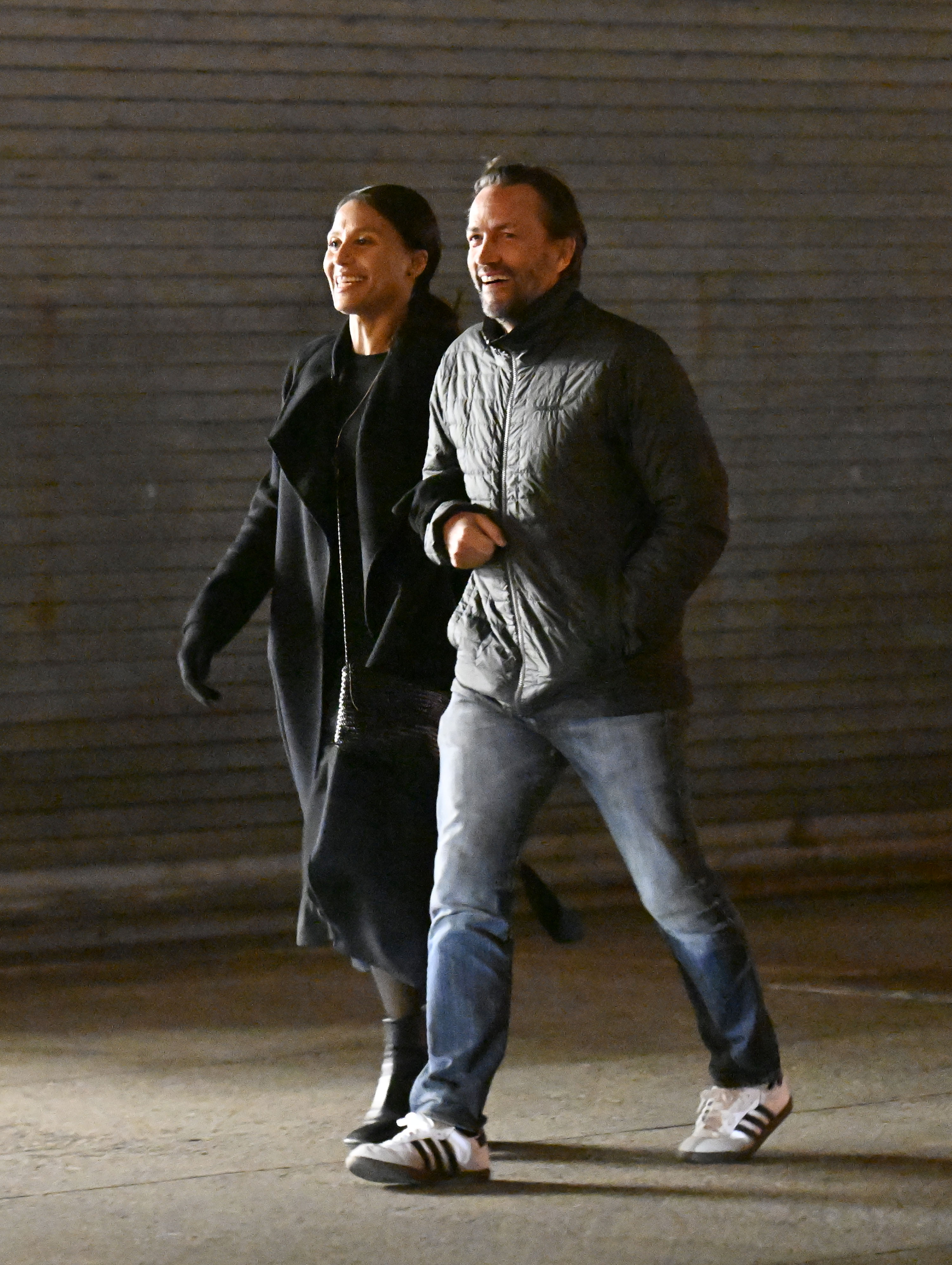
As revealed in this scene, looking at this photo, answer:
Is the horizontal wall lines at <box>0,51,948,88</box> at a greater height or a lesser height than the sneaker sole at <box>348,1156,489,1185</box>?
greater

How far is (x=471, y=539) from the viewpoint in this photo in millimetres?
3994

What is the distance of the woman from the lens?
172 inches

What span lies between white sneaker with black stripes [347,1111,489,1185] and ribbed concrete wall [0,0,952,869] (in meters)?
2.90

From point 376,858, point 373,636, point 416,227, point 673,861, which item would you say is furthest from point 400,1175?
point 416,227

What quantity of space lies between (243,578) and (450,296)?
8.61 feet

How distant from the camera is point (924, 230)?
7500mm

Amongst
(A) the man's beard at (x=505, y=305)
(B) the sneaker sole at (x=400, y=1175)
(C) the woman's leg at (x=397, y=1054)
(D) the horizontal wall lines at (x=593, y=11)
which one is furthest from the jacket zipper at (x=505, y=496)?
(D) the horizontal wall lines at (x=593, y=11)

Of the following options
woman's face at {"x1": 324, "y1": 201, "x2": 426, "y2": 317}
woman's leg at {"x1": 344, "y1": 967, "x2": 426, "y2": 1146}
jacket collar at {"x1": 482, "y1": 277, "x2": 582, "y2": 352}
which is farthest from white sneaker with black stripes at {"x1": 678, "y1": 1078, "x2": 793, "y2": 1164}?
woman's face at {"x1": 324, "y1": 201, "x2": 426, "y2": 317}

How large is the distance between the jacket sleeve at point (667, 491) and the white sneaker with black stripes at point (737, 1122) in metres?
1.03

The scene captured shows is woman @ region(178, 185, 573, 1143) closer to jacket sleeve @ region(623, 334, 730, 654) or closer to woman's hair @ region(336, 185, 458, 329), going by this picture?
woman's hair @ region(336, 185, 458, 329)

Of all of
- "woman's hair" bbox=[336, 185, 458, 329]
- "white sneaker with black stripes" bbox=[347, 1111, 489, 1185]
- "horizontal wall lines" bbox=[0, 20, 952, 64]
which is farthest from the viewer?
"horizontal wall lines" bbox=[0, 20, 952, 64]

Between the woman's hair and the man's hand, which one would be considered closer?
the man's hand

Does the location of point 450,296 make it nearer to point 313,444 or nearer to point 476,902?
point 313,444

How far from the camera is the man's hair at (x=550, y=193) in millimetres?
4070
